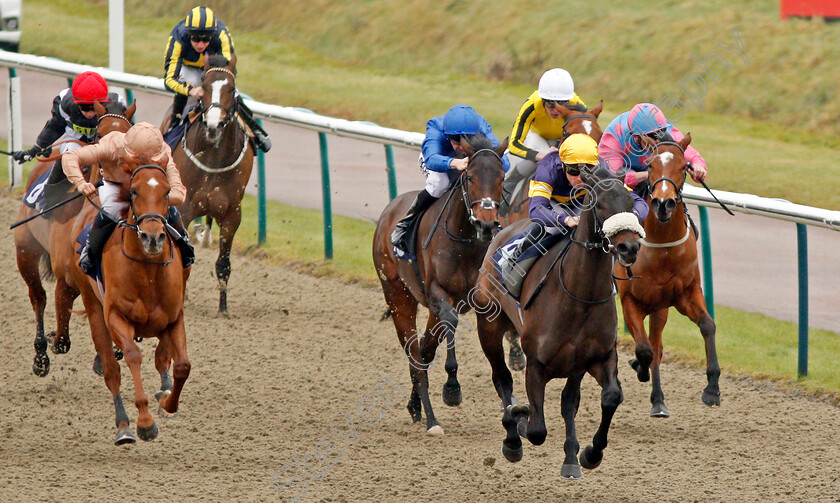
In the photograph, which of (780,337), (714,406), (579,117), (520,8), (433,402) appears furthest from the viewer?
(520,8)

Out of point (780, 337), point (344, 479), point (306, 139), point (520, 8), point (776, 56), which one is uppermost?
point (520, 8)

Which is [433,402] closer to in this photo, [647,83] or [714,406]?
[714,406]

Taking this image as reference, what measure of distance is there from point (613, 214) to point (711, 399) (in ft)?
7.35

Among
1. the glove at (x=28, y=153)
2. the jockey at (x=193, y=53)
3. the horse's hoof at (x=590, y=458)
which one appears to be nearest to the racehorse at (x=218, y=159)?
the jockey at (x=193, y=53)

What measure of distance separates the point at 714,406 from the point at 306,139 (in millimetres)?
9848

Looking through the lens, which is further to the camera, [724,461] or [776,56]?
[776,56]

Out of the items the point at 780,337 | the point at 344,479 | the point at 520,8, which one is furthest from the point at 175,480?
the point at 520,8

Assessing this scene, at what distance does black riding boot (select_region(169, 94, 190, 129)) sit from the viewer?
1077cm

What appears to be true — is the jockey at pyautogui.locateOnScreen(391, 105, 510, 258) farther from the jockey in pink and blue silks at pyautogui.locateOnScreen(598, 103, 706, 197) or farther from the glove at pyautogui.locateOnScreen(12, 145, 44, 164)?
the glove at pyautogui.locateOnScreen(12, 145, 44, 164)

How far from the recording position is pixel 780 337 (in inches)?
370

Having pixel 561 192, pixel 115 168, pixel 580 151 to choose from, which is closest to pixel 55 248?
pixel 115 168

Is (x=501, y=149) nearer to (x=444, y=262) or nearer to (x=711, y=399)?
(x=444, y=262)

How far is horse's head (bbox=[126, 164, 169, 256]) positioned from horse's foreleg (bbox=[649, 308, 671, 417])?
3.06 meters

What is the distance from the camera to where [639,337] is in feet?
24.9
